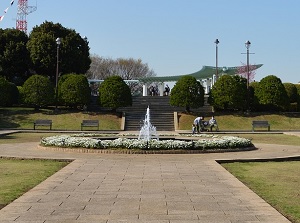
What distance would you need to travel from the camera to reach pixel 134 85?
73.4 m

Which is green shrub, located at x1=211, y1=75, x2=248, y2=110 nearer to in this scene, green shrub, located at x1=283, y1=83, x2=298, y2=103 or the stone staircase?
the stone staircase

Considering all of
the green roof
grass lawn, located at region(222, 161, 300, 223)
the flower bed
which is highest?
the green roof

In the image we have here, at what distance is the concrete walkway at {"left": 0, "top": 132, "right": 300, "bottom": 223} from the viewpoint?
6325 mm

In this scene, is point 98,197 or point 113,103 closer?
point 98,197

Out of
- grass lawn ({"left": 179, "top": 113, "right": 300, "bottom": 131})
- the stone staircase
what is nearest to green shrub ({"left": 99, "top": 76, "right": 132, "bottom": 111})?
the stone staircase

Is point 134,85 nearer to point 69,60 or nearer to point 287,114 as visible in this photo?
point 69,60

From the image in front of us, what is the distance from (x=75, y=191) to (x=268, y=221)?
12.0 ft

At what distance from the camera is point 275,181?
9.91 m

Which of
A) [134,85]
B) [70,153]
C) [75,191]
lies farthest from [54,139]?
[134,85]

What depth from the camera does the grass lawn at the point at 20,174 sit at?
816 centimetres

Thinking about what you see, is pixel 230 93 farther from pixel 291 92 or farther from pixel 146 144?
pixel 146 144

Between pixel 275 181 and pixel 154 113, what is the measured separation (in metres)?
29.6

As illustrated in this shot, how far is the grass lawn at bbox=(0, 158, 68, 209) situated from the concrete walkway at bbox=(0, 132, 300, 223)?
0.26 metres

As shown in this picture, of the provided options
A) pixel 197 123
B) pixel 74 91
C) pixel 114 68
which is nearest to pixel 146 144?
pixel 197 123
